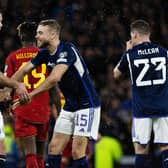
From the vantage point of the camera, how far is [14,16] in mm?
14289

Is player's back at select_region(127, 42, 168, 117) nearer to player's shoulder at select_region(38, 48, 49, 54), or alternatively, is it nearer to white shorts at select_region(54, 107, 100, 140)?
white shorts at select_region(54, 107, 100, 140)

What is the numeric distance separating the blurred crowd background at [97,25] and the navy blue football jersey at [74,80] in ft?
14.9

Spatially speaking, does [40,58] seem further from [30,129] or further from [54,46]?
[30,129]

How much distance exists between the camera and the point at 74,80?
8.09 meters

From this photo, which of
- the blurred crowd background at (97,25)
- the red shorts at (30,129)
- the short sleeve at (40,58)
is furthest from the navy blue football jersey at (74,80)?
the blurred crowd background at (97,25)

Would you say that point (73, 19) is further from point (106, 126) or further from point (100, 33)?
point (106, 126)

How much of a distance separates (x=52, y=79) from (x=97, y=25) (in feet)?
23.3

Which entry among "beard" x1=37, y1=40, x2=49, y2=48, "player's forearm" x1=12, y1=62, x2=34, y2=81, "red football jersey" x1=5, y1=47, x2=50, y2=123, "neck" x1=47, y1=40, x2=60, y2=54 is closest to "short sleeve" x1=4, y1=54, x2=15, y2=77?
"red football jersey" x1=5, y1=47, x2=50, y2=123

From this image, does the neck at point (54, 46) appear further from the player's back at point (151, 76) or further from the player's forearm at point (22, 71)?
the player's back at point (151, 76)

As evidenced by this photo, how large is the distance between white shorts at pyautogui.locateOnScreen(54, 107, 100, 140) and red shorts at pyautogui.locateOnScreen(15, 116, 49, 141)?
63 cm

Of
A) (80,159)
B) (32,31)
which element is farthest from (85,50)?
(80,159)

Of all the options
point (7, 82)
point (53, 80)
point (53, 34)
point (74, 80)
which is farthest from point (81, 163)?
point (53, 34)

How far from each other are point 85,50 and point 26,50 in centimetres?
546

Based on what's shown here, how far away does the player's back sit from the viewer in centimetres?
849
